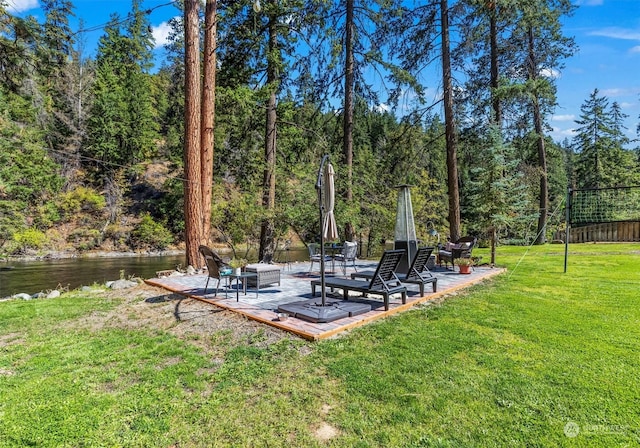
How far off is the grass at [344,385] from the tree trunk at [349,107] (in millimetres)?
7723

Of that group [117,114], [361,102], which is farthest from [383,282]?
[117,114]

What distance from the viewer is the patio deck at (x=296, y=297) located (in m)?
4.29

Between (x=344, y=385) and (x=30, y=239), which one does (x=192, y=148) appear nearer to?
(x=344, y=385)

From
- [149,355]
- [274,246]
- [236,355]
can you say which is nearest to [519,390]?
[236,355]

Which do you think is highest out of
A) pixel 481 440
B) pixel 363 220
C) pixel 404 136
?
pixel 404 136

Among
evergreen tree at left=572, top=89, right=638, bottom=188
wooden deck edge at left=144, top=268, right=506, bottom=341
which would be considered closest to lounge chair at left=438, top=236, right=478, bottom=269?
wooden deck edge at left=144, top=268, right=506, bottom=341

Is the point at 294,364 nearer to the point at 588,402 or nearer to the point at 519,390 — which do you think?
the point at 519,390

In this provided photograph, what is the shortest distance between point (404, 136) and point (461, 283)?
7186 mm

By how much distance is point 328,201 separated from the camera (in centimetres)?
466

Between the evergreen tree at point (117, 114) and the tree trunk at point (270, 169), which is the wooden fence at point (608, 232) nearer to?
the tree trunk at point (270, 169)

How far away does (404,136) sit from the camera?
41.3 ft

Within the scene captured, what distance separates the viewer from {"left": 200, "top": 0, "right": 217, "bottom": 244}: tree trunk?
8977 mm

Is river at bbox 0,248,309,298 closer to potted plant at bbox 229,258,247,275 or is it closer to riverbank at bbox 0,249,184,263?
riverbank at bbox 0,249,184,263

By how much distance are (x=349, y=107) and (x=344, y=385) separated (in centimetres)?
1111
